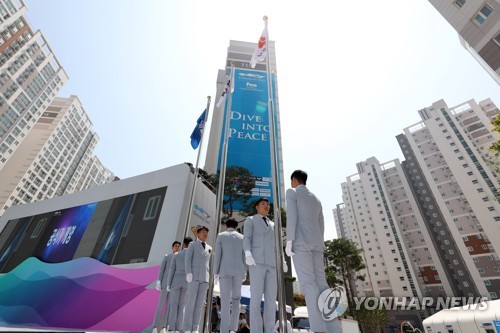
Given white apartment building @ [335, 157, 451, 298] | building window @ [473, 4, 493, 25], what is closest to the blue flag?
building window @ [473, 4, 493, 25]

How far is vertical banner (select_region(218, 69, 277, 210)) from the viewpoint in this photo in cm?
1714

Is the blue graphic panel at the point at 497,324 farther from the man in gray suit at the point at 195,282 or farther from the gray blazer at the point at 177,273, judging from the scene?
the gray blazer at the point at 177,273

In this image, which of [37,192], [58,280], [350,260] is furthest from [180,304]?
[37,192]

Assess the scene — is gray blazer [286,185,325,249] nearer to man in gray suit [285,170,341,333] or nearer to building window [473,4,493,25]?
man in gray suit [285,170,341,333]

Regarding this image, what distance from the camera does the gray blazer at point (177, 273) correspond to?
16.1 ft

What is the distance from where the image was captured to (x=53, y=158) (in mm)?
58344

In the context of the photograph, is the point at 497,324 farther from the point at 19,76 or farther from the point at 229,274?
the point at 19,76

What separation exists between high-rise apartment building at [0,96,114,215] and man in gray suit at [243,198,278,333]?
64.0 m

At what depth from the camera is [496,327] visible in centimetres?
1173

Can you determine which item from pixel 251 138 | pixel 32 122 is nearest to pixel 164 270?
pixel 251 138

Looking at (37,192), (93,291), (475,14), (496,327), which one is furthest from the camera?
(37,192)

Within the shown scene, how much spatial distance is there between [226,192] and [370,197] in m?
55.2

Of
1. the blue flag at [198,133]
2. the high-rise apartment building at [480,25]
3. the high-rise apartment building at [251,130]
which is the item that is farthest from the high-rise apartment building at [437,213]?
the blue flag at [198,133]

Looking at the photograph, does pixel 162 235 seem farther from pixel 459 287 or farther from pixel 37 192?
pixel 37 192
